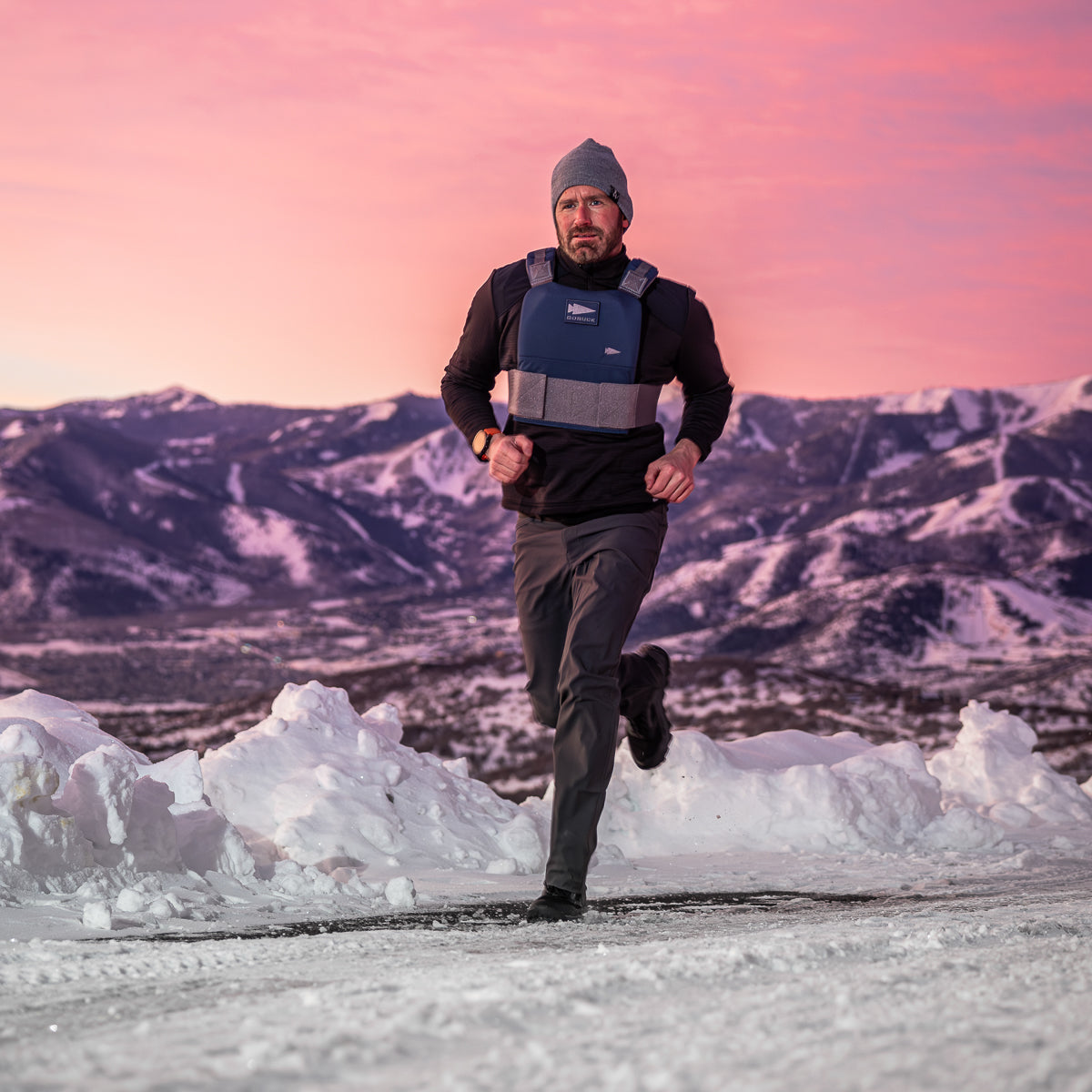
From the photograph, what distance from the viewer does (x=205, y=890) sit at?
367 centimetres

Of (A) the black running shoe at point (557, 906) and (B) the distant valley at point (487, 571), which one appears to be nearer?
(A) the black running shoe at point (557, 906)

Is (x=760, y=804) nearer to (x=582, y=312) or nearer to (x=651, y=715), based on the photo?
(x=651, y=715)

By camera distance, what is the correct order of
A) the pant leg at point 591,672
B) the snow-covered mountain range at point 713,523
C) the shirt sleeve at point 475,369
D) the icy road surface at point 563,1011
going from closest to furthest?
the icy road surface at point 563,1011
the pant leg at point 591,672
the shirt sleeve at point 475,369
the snow-covered mountain range at point 713,523

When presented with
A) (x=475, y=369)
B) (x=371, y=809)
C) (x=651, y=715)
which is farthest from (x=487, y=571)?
(x=475, y=369)

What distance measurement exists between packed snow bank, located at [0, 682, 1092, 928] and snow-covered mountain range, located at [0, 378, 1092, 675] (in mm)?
50866

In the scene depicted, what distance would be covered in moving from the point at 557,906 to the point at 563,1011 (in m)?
1.72

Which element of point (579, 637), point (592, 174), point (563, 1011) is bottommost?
point (563, 1011)

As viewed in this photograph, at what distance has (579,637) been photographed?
3.86 m

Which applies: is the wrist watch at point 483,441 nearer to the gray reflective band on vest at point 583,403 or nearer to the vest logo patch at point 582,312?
the gray reflective band on vest at point 583,403

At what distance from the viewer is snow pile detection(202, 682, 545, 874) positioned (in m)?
4.94

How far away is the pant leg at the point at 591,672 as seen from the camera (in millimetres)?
3711

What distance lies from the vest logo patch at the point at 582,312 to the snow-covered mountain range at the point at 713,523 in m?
53.9

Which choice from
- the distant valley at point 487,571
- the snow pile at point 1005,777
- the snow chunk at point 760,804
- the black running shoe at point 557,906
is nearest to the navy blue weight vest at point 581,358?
the black running shoe at point 557,906

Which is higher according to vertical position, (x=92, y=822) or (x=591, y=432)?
(x=591, y=432)
